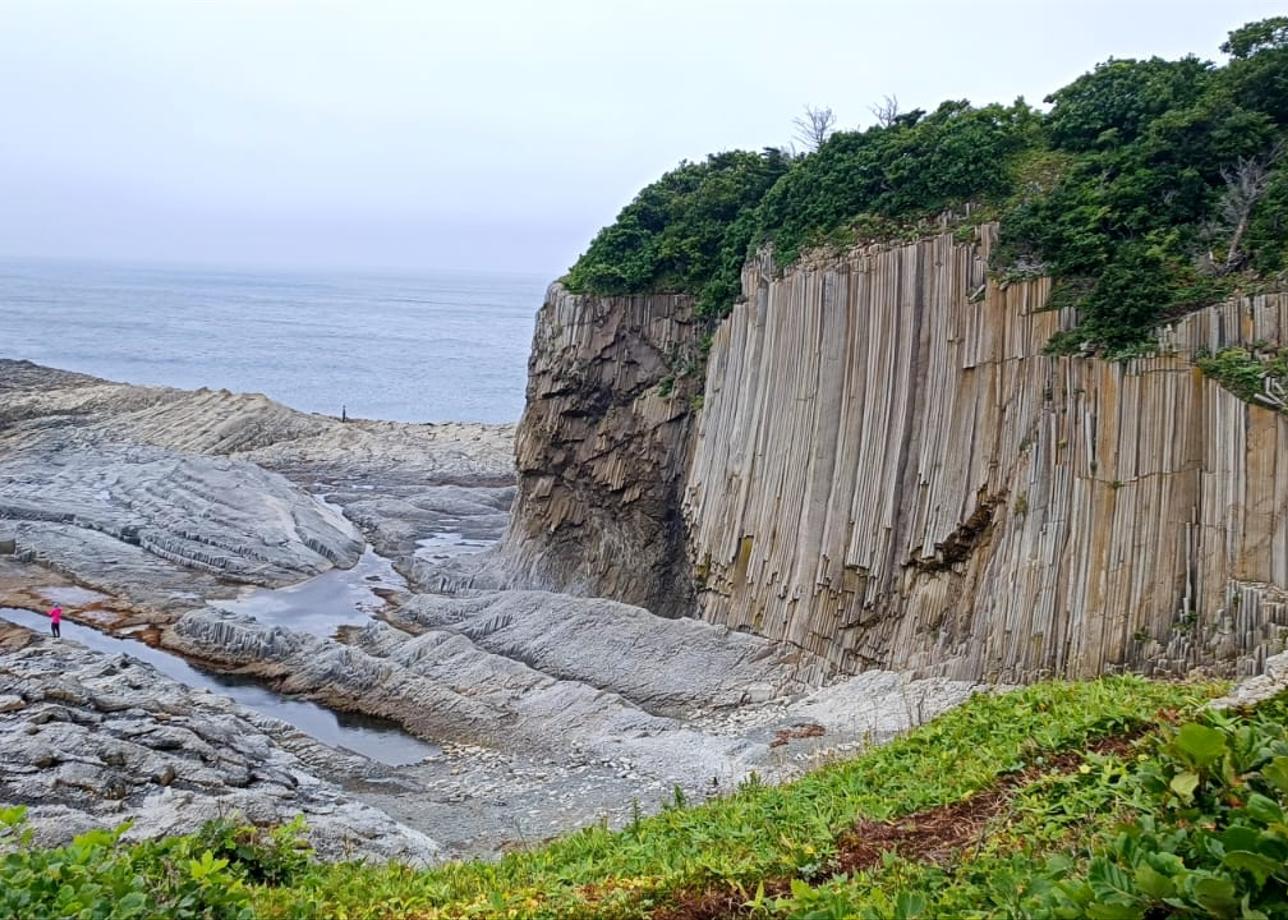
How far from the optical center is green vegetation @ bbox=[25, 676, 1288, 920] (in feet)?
14.7

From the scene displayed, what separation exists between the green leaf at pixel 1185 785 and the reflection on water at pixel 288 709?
17.3 m

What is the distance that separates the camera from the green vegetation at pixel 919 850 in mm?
4469

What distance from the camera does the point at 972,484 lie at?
1767 cm

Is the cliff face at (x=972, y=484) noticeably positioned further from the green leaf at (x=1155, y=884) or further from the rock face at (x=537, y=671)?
the green leaf at (x=1155, y=884)

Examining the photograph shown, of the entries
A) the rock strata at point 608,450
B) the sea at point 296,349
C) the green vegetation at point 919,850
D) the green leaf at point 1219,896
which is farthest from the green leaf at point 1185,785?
the sea at point 296,349

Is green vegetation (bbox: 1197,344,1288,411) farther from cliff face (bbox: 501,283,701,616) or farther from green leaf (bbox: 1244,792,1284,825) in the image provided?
cliff face (bbox: 501,283,701,616)

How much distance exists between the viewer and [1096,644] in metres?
14.8

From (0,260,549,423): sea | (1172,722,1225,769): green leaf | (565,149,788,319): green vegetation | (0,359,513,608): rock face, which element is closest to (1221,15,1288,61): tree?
(565,149,788,319): green vegetation

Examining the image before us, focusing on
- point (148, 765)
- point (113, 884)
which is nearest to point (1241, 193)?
point (113, 884)

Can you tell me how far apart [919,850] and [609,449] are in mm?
23742

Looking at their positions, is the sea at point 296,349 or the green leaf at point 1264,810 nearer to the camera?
the green leaf at point 1264,810

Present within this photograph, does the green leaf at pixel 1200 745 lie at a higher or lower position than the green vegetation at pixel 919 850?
higher

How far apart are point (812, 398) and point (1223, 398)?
8.40 m

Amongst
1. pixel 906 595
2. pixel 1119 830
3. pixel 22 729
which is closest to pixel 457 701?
pixel 22 729
